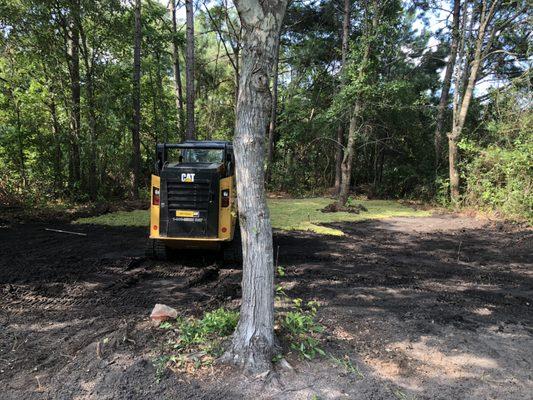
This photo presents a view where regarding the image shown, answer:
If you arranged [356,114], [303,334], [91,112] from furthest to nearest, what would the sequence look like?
[356,114] → [91,112] → [303,334]

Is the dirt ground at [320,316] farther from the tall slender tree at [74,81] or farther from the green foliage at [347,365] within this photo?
the tall slender tree at [74,81]

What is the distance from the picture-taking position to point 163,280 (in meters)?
5.69

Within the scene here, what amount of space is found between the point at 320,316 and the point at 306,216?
25.1ft

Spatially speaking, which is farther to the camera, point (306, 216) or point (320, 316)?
point (306, 216)

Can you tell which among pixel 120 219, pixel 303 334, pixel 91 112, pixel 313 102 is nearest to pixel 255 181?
pixel 303 334

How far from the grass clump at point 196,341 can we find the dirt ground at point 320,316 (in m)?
0.13

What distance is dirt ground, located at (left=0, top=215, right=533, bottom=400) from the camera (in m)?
3.03

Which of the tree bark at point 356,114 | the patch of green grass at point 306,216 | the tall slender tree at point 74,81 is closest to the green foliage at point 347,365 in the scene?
the patch of green grass at point 306,216

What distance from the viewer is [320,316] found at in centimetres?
434

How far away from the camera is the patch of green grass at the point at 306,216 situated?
1012 cm

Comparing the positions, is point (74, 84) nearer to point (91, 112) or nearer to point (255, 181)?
point (91, 112)

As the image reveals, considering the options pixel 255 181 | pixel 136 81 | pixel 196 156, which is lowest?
pixel 255 181

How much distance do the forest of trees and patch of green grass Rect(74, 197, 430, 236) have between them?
4.94 feet

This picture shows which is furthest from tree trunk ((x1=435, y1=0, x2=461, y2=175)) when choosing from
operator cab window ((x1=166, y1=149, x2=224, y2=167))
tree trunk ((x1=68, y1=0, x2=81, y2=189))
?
tree trunk ((x1=68, y1=0, x2=81, y2=189))
